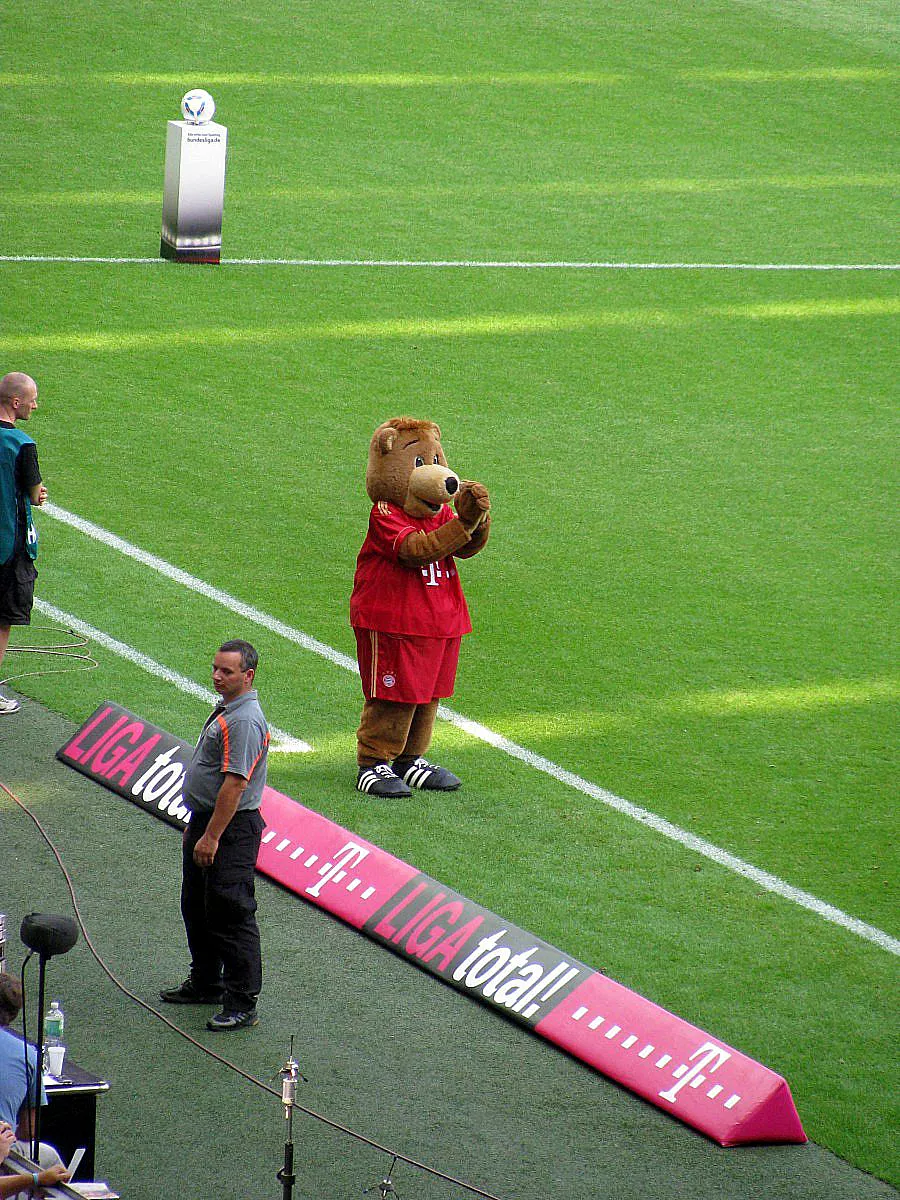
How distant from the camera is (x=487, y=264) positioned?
1995 centimetres

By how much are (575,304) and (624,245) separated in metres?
2.27

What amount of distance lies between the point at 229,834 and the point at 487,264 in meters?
13.9

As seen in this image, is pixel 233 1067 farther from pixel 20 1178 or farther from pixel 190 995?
pixel 20 1178

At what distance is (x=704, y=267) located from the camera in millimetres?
20438

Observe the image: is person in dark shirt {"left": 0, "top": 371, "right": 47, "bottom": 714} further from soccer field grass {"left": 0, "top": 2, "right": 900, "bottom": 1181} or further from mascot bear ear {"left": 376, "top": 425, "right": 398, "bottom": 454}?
mascot bear ear {"left": 376, "top": 425, "right": 398, "bottom": 454}

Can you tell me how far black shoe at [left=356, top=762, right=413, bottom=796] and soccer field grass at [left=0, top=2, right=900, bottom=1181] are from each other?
0.15m

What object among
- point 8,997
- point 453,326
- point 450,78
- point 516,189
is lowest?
point 453,326

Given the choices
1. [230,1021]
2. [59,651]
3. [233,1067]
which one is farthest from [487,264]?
[233,1067]

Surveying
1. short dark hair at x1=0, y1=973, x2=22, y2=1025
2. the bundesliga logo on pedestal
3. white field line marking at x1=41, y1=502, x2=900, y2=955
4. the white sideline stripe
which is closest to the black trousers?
short dark hair at x1=0, y1=973, x2=22, y2=1025

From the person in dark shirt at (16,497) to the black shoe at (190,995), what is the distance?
308 cm

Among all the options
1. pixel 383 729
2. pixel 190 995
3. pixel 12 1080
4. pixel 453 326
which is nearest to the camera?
pixel 12 1080

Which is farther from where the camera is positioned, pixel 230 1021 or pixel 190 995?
pixel 190 995

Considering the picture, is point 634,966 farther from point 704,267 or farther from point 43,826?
point 704,267

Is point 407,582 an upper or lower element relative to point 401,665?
upper
